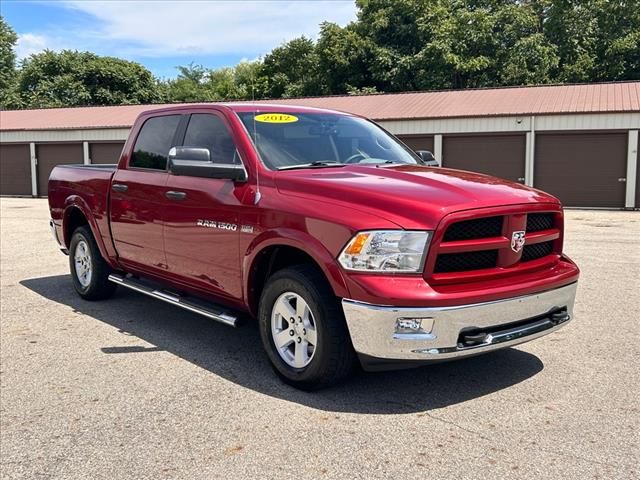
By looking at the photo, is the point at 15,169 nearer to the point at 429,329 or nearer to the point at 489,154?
the point at 489,154

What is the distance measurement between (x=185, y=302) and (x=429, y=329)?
93.9 inches

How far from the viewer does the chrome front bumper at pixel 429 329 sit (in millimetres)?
3623

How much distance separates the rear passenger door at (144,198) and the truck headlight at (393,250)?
2329 mm

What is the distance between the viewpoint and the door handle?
5.13 m

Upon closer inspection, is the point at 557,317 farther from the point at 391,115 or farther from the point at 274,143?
the point at 391,115

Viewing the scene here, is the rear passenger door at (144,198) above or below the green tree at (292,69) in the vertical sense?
below

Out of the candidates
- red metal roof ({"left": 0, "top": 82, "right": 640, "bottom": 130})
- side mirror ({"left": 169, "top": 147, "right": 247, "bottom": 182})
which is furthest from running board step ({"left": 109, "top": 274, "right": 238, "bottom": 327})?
red metal roof ({"left": 0, "top": 82, "right": 640, "bottom": 130})

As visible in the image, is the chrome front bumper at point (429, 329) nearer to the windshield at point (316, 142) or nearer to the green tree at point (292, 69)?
the windshield at point (316, 142)

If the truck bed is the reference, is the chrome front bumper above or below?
below

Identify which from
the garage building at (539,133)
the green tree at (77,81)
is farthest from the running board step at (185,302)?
the green tree at (77,81)

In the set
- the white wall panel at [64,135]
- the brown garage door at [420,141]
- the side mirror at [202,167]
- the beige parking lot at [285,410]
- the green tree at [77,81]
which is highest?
the green tree at [77,81]


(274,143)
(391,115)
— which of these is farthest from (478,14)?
(274,143)

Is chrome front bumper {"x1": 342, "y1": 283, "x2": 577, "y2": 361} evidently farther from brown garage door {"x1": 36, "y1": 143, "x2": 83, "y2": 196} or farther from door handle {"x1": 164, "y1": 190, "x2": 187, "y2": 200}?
brown garage door {"x1": 36, "y1": 143, "x2": 83, "y2": 196}

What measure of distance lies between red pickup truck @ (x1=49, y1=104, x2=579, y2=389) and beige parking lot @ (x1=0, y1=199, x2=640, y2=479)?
0.37m
